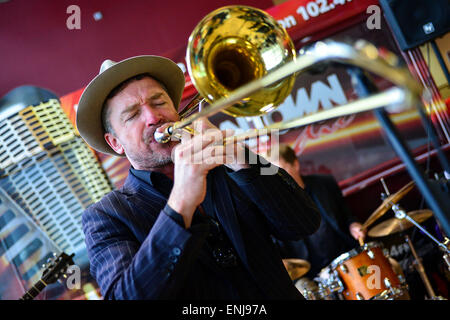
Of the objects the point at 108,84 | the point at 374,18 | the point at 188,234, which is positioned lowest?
the point at 188,234

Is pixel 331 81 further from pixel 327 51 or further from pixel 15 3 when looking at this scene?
pixel 327 51

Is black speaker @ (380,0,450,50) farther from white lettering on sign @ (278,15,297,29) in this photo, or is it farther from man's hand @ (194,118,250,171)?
man's hand @ (194,118,250,171)

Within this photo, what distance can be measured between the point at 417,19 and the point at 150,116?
2281 millimetres

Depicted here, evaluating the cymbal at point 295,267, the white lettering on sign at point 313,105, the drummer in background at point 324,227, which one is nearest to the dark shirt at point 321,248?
the drummer in background at point 324,227

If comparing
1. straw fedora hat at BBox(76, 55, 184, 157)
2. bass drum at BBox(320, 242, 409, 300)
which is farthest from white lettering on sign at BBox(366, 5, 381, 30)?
straw fedora hat at BBox(76, 55, 184, 157)

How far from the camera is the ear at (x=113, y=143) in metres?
2.10

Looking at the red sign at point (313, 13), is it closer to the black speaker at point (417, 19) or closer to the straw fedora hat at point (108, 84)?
the black speaker at point (417, 19)

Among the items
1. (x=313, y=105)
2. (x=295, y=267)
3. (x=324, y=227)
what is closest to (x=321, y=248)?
(x=324, y=227)

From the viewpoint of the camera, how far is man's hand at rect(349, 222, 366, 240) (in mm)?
3719

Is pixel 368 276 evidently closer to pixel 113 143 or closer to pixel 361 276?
pixel 361 276

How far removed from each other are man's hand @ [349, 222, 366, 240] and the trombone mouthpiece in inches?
97.0

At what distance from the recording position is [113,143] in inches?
84.0

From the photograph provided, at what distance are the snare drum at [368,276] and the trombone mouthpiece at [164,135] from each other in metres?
2.05
